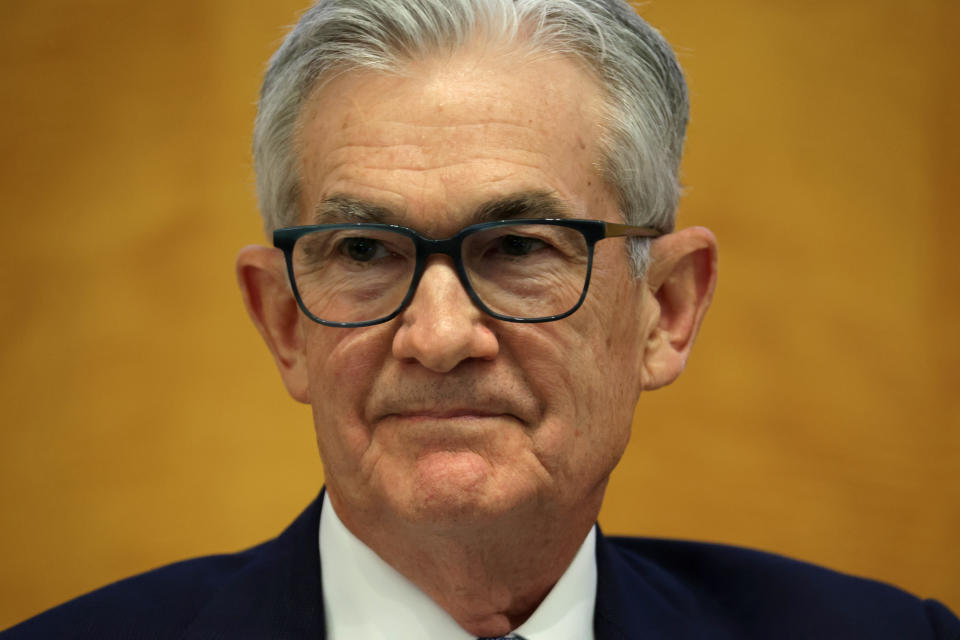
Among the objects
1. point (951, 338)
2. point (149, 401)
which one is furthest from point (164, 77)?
point (951, 338)

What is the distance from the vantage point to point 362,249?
5.43 feet

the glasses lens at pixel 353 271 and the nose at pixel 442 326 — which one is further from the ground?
the glasses lens at pixel 353 271

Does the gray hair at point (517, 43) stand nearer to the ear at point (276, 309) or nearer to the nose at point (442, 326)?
the ear at point (276, 309)

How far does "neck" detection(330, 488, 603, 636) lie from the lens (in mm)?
1624

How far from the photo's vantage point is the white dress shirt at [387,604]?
1.73 meters

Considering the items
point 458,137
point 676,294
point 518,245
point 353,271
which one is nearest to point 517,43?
point 458,137

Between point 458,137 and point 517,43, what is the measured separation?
0.19 m

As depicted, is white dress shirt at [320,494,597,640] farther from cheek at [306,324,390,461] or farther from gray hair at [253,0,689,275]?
gray hair at [253,0,689,275]

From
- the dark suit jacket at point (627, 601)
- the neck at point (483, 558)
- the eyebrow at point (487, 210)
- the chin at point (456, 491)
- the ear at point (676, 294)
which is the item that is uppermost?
the eyebrow at point (487, 210)

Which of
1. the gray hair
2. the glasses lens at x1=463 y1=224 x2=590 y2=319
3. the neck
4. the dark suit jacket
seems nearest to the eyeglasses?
the glasses lens at x1=463 y1=224 x2=590 y2=319

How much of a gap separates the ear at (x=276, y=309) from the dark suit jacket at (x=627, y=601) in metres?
0.24

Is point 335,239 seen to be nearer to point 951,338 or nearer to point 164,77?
point 164,77

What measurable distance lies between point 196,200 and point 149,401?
1.58ft

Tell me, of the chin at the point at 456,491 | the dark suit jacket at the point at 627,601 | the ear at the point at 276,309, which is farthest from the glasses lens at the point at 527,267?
the dark suit jacket at the point at 627,601
